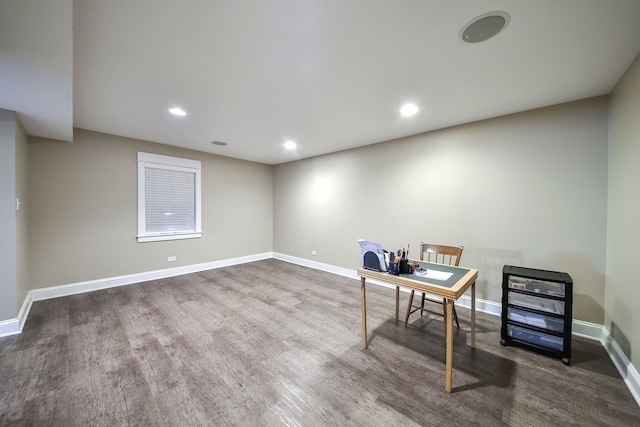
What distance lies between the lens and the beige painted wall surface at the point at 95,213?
3350 millimetres

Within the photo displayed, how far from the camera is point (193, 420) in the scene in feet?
4.91

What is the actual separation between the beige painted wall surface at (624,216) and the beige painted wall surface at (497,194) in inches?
6.1

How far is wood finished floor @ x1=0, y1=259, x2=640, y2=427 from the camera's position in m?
1.53

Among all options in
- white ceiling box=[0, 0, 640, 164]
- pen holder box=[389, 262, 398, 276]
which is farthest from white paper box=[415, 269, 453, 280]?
white ceiling box=[0, 0, 640, 164]

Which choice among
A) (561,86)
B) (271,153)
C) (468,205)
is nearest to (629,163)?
(561,86)

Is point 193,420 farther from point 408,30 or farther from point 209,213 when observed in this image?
point 209,213

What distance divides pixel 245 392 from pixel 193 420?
35 cm

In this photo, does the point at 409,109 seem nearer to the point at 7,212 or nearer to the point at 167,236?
the point at 7,212

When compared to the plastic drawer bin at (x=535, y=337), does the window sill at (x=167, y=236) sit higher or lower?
higher

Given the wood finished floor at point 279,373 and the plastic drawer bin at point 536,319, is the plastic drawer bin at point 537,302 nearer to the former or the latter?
the plastic drawer bin at point 536,319

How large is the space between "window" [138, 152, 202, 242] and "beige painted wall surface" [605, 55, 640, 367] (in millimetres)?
5868

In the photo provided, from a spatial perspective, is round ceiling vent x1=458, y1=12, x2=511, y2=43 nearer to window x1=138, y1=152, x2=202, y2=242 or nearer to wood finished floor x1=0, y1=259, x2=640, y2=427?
wood finished floor x1=0, y1=259, x2=640, y2=427

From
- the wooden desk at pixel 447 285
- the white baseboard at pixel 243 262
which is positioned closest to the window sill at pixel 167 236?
the white baseboard at pixel 243 262

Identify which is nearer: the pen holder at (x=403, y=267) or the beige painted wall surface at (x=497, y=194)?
the pen holder at (x=403, y=267)
